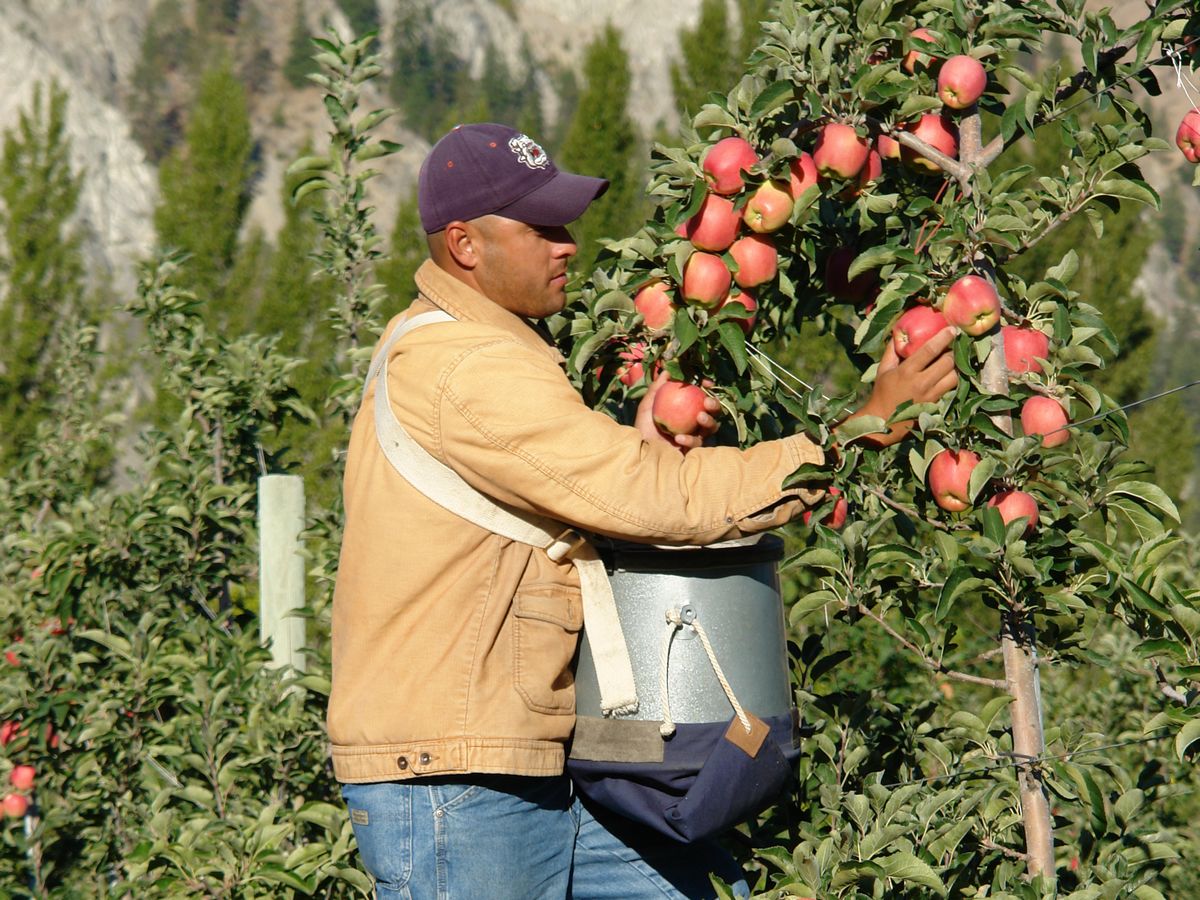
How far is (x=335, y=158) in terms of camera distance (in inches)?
124

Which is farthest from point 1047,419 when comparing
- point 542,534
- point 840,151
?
point 542,534

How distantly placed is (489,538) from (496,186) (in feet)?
1.68

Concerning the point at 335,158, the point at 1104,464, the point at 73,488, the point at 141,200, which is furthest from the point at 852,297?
Answer: the point at 141,200

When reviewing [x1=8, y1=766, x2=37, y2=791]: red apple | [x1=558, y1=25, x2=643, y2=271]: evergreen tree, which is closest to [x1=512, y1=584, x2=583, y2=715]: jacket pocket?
[x1=8, y1=766, x2=37, y2=791]: red apple

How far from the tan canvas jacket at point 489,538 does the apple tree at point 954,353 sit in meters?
0.17

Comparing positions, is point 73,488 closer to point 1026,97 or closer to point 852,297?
point 852,297

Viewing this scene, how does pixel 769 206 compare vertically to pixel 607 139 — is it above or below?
above

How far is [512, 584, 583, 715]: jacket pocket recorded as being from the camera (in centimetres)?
179

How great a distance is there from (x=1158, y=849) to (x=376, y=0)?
7612cm

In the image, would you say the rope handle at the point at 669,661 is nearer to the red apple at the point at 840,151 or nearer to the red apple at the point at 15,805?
the red apple at the point at 840,151

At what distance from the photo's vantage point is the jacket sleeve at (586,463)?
167cm

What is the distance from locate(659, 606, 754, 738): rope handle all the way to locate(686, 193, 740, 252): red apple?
0.54 m

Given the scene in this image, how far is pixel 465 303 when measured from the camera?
6.21 feet

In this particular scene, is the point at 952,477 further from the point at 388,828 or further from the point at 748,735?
the point at 388,828
